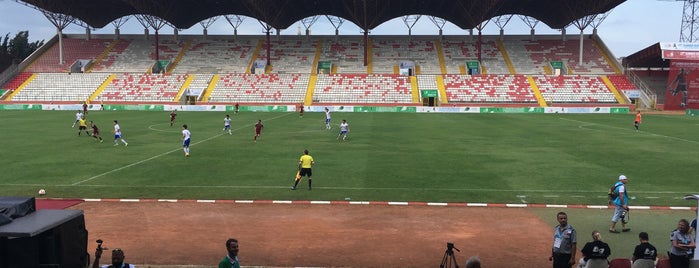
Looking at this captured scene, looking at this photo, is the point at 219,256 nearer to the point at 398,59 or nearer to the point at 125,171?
the point at 125,171

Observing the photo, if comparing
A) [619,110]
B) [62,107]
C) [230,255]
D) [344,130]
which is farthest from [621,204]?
[62,107]

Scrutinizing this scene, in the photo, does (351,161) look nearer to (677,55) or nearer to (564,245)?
(564,245)

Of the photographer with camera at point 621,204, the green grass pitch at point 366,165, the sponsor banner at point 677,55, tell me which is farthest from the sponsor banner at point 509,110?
the photographer with camera at point 621,204

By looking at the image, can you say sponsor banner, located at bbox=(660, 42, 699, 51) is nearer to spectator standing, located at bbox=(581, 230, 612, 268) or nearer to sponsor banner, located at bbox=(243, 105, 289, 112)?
sponsor banner, located at bbox=(243, 105, 289, 112)

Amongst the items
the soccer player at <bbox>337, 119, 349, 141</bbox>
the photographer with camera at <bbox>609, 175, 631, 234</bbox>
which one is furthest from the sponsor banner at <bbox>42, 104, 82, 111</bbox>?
the photographer with camera at <bbox>609, 175, 631, 234</bbox>

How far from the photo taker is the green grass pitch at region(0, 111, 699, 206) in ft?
56.6

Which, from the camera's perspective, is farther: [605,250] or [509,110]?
[509,110]

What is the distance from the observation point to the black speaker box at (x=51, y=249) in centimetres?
634

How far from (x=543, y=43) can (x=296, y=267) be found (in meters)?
82.3

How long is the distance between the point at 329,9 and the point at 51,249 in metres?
75.3

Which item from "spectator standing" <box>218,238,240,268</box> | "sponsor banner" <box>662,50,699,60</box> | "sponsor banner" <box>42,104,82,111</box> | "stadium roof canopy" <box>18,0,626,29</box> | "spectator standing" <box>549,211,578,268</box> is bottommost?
"spectator standing" <box>549,211,578,268</box>

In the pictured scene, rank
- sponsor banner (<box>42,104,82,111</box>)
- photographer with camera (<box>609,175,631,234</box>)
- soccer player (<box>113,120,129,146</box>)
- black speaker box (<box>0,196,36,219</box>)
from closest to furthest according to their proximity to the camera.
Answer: black speaker box (<box>0,196,36,219</box>) → photographer with camera (<box>609,175,631,234</box>) → soccer player (<box>113,120,129,146</box>) → sponsor banner (<box>42,104,82,111</box>)

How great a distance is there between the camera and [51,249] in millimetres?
6793

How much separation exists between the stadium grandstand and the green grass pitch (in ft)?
108
